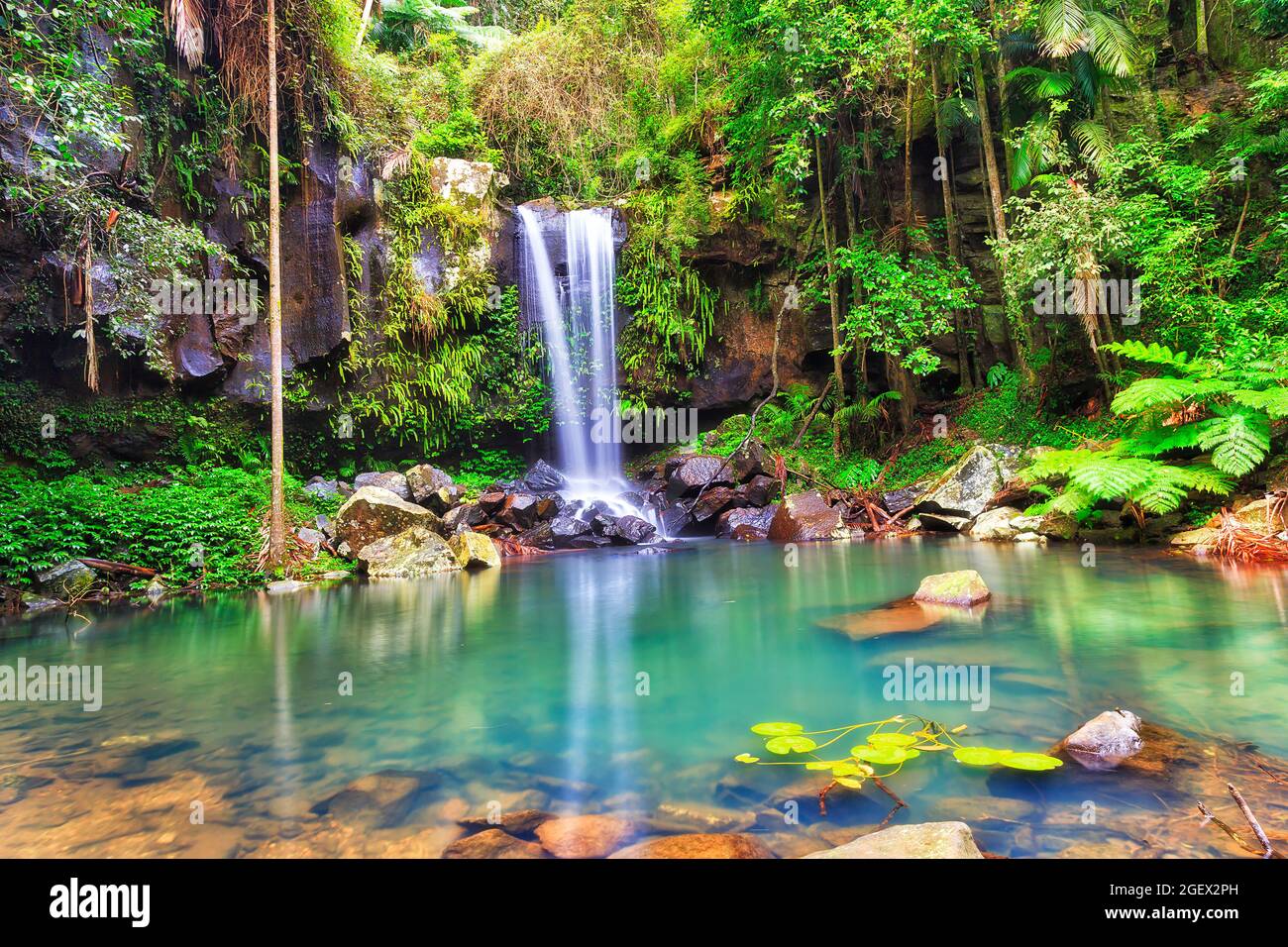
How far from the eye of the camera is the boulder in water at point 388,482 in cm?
1238

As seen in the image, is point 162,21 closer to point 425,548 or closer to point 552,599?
point 425,548

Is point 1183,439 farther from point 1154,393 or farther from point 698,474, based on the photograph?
point 698,474

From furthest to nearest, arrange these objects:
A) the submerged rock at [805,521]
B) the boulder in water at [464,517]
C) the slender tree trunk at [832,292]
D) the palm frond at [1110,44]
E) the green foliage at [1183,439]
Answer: the slender tree trunk at [832,292]
the submerged rock at [805,521]
the boulder in water at [464,517]
the palm frond at [1110,44]
the green foliage at [1183,439]

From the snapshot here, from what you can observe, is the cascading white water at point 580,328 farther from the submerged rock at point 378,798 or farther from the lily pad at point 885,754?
the lily pad at point 885,754

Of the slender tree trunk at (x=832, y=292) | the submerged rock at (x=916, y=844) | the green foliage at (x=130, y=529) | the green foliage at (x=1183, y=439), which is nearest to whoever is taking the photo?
the submerged rock at (x=916, y=844)

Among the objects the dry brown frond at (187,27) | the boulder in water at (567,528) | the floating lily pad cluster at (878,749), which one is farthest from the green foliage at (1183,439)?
the dry brown frond at (187,27)

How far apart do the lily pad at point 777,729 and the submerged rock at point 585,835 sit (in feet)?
3.06

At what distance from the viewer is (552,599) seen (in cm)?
720

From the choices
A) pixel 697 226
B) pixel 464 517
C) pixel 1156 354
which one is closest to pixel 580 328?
pixel 697 226

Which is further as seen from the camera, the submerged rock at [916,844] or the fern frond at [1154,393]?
the fern frond at [1154,393]
